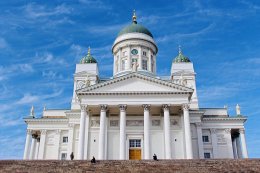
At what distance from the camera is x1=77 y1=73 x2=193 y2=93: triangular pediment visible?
32.7 m

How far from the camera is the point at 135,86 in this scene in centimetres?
3322

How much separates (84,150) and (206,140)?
1516cm

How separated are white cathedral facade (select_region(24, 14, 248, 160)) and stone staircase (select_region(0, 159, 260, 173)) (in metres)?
8.40

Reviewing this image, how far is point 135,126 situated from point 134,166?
1311cm

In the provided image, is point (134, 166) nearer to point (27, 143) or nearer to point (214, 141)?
point (214, 141)

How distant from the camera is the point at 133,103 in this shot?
32.4 metres

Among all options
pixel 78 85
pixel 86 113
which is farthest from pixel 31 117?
pixel 86 113

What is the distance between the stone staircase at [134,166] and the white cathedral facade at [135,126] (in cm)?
840

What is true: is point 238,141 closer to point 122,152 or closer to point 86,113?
point 122,152

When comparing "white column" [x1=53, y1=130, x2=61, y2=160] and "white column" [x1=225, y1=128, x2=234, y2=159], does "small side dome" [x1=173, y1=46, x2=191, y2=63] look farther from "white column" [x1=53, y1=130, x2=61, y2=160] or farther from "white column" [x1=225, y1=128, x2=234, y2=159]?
"white column" [x1=53, y1=130, x2=61, y2=160]

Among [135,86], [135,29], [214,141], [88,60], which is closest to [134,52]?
[135,29]

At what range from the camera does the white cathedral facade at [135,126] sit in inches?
1256

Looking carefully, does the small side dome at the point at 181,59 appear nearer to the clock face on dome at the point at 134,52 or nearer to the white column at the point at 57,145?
the clock face on dome at the point at 134,52

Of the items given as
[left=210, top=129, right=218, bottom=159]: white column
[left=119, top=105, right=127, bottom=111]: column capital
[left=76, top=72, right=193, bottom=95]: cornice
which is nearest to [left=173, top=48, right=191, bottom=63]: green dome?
[left=210, top=129, right=218, bottom=159]: white column
